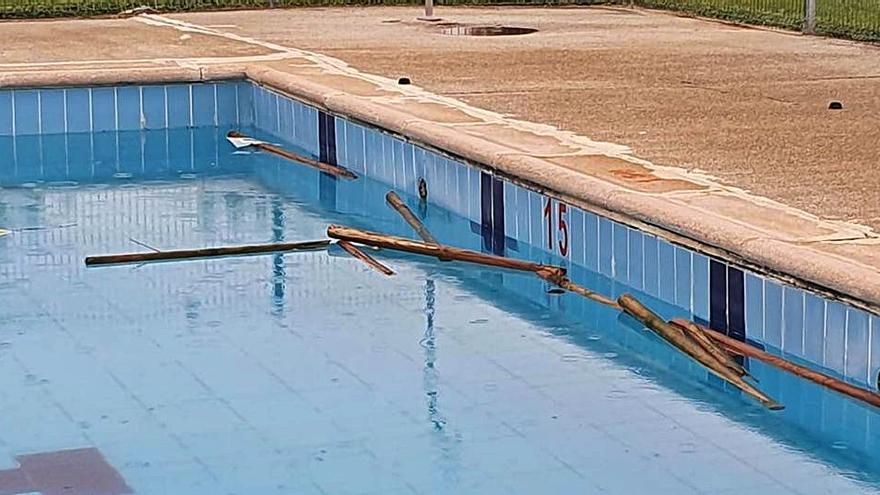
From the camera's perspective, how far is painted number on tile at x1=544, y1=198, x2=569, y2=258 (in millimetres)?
5867

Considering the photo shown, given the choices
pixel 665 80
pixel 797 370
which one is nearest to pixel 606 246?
pixel 797 370

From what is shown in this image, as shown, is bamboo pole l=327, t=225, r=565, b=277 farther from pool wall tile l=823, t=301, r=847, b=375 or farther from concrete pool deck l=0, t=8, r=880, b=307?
pool wall tile l=823, t=301, r=847, b=375

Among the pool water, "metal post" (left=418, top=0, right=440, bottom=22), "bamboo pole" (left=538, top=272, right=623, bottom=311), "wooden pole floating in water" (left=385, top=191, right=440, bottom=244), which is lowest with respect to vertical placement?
the pool water

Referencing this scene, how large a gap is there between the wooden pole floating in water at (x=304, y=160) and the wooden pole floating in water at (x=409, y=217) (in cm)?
59

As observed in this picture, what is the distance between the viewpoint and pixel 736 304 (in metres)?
4.91

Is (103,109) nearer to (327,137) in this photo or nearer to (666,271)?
(327,137)

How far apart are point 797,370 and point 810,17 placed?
20.9 ft

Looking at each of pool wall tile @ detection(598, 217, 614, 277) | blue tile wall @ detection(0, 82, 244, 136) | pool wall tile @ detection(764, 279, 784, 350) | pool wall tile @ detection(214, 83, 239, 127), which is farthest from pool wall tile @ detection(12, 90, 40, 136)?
pool wall tile @ detection(764, 279, 784, 350)

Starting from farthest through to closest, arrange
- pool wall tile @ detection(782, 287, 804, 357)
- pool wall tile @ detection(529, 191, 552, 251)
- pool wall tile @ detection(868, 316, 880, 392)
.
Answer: pool wall tile @ detection(529, 191, 552, 251) → pool wall tile @ detection(782, 287, 804, 357) → pool wall tile @ detection(868, 316, 880, 392)

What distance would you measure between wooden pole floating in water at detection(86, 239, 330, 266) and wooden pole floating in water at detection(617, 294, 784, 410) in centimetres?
146

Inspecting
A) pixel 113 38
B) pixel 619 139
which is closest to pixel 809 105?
pixel 619 139

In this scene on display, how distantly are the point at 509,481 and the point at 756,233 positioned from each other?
118 centimetres

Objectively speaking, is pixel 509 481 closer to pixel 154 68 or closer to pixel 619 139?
pixel 619 139

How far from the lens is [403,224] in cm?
684
